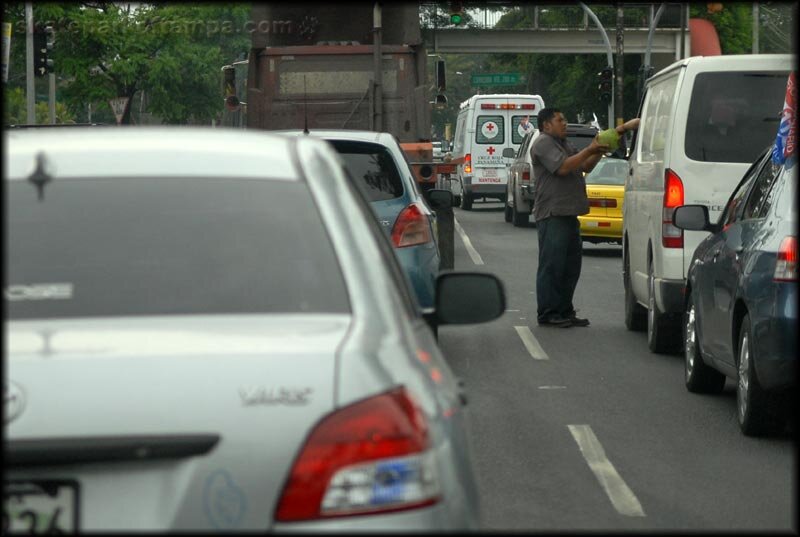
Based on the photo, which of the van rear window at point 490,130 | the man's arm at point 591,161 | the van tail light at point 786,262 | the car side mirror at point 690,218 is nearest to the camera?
the van tail light at point 786,262

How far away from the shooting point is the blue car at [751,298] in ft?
26.9

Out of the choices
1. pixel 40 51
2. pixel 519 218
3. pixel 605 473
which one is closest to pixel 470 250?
pixel 519 218

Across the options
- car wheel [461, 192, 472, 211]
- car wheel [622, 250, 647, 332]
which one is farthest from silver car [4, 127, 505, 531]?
car wheel [461, 192, 472, 211]

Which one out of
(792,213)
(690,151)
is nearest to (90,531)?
(792,213)

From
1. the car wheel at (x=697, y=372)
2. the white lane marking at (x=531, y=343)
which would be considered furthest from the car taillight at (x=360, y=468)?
the white lane marking at (x=531, y=343)

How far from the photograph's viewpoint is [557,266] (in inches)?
570

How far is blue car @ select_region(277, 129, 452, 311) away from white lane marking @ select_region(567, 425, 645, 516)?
2471 millimetres

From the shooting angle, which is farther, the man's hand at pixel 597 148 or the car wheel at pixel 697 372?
the man's hand at pixel 597 148

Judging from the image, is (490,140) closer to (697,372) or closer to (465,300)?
(697,372)

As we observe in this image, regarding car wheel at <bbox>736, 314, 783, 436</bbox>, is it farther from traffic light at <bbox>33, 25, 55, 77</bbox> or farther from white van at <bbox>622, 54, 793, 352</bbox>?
traffic light at <bbox>33, 25, 55, 77</bbox>

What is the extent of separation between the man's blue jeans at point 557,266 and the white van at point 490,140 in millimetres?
24381

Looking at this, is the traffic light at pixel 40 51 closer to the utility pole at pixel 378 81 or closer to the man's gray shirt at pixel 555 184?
the utility pole at pixel 378 81

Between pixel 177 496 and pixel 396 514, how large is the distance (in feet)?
1.32

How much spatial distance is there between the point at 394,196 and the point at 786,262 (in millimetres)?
3778
